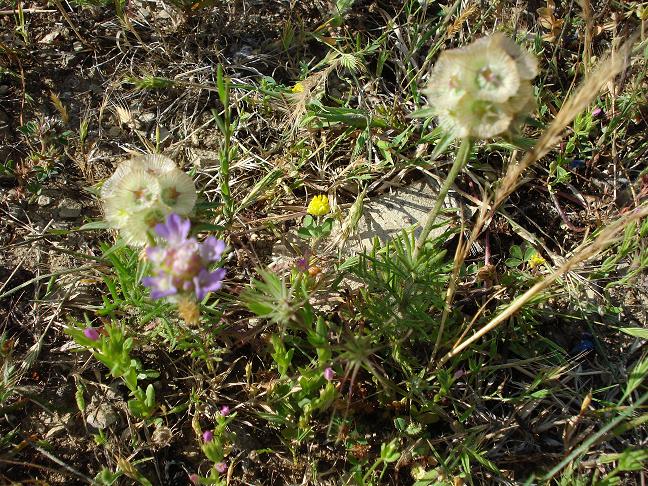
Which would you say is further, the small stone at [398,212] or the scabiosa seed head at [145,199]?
the small stone at [398,212]

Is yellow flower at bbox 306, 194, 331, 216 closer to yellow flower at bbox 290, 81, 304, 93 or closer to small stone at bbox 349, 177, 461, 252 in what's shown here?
small stone at bbox 349, 177, 461, 252

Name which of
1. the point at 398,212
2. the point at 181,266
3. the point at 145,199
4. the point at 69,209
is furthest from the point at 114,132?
the point at 181,266

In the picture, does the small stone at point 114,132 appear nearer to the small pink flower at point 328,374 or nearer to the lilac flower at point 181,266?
the lilac flower at point 181,266

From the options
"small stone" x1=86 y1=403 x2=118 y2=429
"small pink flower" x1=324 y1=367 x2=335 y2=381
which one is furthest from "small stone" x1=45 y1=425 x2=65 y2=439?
"small pink flower" x1=324 y1=367 x2=335 y2=381

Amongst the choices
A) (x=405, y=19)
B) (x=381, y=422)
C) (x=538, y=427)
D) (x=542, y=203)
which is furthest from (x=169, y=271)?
(x=405, y=19)

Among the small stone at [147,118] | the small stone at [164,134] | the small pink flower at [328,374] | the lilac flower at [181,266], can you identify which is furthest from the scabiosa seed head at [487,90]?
the small stone at [147,118]

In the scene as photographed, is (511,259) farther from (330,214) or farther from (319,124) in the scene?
(319,124)
